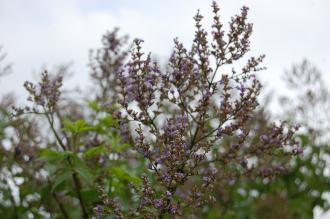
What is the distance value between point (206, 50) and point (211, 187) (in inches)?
36.1

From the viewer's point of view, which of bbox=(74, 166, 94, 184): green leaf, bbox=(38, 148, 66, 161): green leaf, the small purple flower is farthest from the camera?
bbox=(38, 148, 66, 161): green leaf

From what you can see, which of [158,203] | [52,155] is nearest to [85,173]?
[52,155]

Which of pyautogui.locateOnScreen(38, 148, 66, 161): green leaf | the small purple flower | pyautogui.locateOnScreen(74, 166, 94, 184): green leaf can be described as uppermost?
pyautogui.locateOnScreen(38, 148, 66, 161): green leaf

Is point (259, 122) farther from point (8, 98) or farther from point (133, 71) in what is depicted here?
point (133, 71)

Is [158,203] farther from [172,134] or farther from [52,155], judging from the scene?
[52,155]

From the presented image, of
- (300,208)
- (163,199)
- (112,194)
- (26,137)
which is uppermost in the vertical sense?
(300,208)

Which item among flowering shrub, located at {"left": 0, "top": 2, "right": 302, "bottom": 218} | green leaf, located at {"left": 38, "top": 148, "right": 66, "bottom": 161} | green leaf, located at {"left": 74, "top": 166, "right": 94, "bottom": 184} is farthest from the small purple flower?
green leaf, located at {"left": 38, "top": 148, "right": 66, "bottom": 161}

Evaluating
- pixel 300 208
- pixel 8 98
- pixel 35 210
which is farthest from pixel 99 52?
pixel 300 208

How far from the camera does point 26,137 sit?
5.11 m

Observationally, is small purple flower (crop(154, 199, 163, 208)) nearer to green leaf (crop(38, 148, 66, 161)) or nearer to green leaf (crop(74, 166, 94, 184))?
green leaf (crop(74, 166, 94, 184))

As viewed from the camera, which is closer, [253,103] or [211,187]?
[211,187]

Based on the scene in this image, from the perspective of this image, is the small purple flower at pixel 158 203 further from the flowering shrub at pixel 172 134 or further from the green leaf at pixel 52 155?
the green leaf at pixel 52 155

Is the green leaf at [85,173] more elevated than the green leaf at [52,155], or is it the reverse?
the green leaf at [52,155]

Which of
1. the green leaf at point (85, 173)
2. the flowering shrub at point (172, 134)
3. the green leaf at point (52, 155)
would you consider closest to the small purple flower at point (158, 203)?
the flowering shrub at point (172, 134)
